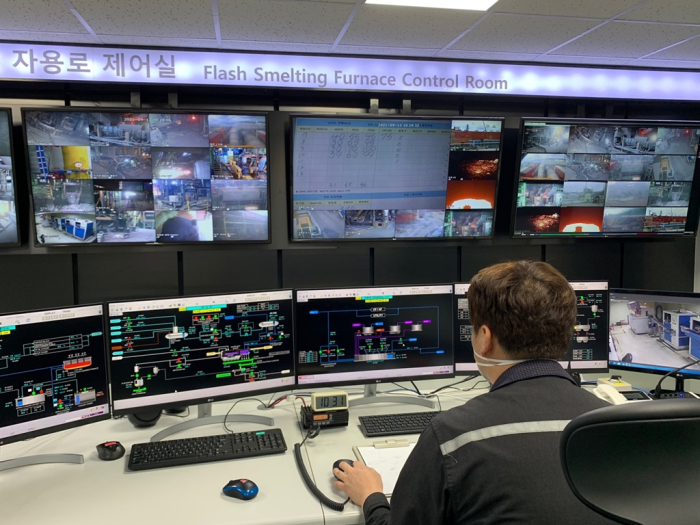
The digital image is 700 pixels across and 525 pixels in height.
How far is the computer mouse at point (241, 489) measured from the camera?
1.34 m

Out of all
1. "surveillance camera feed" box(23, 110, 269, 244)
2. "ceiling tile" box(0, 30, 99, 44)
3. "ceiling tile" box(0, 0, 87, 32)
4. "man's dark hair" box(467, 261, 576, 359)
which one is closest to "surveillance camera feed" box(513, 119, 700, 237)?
"surveillance camera feed" box(23, 110, 269, 244)

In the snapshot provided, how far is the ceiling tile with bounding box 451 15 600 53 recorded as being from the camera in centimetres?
Result: 274

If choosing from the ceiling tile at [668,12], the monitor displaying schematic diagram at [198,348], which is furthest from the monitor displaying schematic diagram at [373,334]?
the ceiling tile at [668,12]

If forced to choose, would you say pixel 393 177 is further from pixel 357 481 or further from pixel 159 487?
pixel 159 487

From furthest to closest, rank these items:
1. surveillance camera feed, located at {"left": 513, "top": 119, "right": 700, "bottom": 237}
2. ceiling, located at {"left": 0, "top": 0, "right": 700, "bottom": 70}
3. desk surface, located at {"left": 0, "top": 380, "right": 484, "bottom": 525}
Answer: ceiling, located at {"left": 0, "top": 0, "right": 700, "bottom": 70}
surveillance camera feed, located at {"left": 513, "top": 119, "right": 700, "bottom": 237}
desk surface, located at {"left": 0, "top": 380, "right": 484, "bottom": 525}

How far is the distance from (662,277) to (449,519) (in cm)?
261

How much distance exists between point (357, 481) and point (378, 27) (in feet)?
8.06

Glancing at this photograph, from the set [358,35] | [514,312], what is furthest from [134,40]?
[514,312]

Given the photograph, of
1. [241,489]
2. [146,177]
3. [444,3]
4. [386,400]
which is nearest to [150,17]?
[146,177]

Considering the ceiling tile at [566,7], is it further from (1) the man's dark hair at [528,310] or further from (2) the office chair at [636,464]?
(2) the office chair at [636,464]

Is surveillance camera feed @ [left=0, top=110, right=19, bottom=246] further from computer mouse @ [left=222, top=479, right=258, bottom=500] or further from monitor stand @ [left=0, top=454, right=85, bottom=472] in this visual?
computer mouse @ [left=222, top=479, right=258, bottom=500]

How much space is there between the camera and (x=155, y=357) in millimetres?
1675

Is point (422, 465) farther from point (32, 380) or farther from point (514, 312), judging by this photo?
point (32, 380)

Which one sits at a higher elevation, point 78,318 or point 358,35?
point 358,35
